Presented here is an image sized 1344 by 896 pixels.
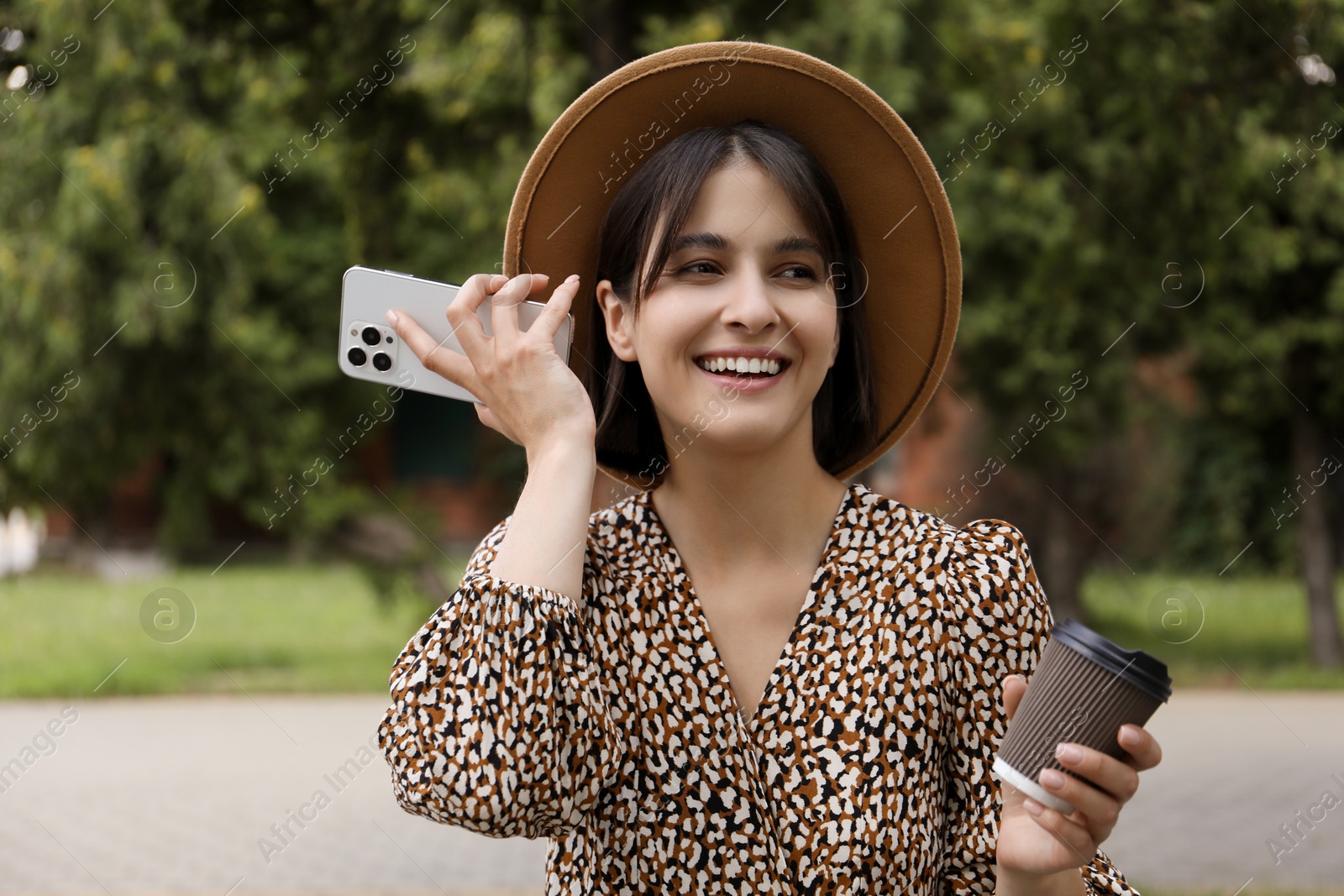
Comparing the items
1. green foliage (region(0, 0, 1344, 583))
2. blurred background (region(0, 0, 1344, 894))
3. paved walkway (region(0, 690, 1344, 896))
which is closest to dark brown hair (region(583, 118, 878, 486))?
blurred background (region(0, 0, 1344, 894))

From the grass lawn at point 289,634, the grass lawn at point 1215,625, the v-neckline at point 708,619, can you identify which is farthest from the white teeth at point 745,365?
the grass lawn at point 289,634

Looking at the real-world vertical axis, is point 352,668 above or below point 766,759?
above

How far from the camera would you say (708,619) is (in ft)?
6.03

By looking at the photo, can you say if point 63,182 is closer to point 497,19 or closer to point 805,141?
point 497,19

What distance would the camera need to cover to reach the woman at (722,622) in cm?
157

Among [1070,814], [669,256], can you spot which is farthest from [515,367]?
[1070,814]

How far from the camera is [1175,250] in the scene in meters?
6.35

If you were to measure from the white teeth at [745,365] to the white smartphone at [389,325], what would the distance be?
0.22 meters

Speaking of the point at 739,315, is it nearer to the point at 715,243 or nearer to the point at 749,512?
the point at 715,243

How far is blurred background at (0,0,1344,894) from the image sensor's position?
5.86m

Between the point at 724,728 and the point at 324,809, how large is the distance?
250 inches

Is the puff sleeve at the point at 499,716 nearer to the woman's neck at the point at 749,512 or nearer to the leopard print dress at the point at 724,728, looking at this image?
the leopard print dress at the point at 724,728

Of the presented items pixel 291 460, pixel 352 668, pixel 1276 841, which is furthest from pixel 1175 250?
pixel 352 668

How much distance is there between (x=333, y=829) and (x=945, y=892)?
19.7ft
